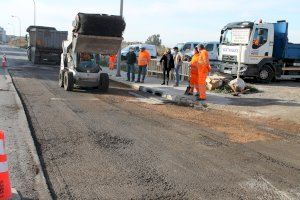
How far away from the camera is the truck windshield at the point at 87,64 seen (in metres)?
15.3

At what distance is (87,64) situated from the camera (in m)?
15.6

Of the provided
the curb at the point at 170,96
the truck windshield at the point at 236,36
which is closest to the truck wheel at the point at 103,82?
the curb at the point at 170,96

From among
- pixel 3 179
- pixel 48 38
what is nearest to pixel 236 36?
pixel 48 38

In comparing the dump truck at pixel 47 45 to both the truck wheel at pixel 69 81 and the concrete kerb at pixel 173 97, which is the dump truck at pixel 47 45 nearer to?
the concrete kerb at pixel 173 97

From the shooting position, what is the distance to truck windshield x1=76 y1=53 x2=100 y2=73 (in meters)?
15.3

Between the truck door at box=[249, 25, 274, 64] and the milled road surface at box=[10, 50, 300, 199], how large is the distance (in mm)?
8230

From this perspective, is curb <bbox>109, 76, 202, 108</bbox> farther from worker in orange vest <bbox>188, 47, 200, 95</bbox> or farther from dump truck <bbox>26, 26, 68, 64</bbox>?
dump truck <bbox>26, 26, 68, 64</bbox>

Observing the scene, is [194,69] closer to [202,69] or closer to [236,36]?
[202,69]

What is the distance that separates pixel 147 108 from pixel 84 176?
6.52m

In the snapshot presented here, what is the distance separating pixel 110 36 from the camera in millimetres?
15273

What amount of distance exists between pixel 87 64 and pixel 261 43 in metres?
8.70

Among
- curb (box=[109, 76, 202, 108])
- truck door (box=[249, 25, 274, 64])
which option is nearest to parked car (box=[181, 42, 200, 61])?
truck door (box=[249, 25, 274, 64])

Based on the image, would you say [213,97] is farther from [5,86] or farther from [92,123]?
[5,86]

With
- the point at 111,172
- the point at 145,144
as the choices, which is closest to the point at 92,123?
the point at 145,144
